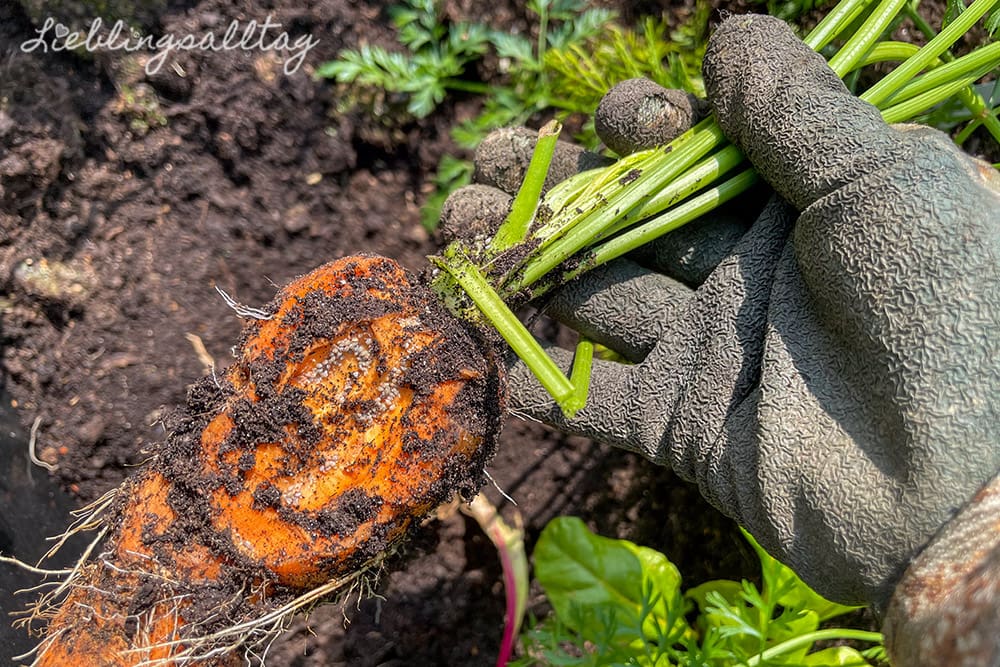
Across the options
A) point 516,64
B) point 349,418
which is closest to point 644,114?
point 516,64

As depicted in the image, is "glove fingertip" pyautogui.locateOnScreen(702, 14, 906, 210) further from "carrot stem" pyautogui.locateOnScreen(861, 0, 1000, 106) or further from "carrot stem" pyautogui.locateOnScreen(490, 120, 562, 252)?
"carrot stem" pyautogui.locateOnScreen(490, 120, 562, 252)

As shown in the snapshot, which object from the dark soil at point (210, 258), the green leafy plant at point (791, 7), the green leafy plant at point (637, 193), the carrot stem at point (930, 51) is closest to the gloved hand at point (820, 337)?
the green leafy plant at point (637, 193)

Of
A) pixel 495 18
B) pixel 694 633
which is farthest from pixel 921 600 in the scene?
pixel 495 18

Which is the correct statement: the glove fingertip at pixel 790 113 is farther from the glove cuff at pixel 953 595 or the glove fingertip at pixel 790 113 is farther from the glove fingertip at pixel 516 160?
the glove cuff at pixel 953 595

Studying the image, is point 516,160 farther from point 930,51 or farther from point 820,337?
point 930,51

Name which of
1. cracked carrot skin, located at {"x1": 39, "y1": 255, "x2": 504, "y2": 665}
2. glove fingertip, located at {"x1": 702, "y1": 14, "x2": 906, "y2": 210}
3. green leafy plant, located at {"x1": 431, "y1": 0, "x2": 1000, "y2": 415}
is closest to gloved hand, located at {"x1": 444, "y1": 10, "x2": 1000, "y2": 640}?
glove fingertip, located at {"x1": 702, "y1": 14, "x2": 906, "y2": 210}
